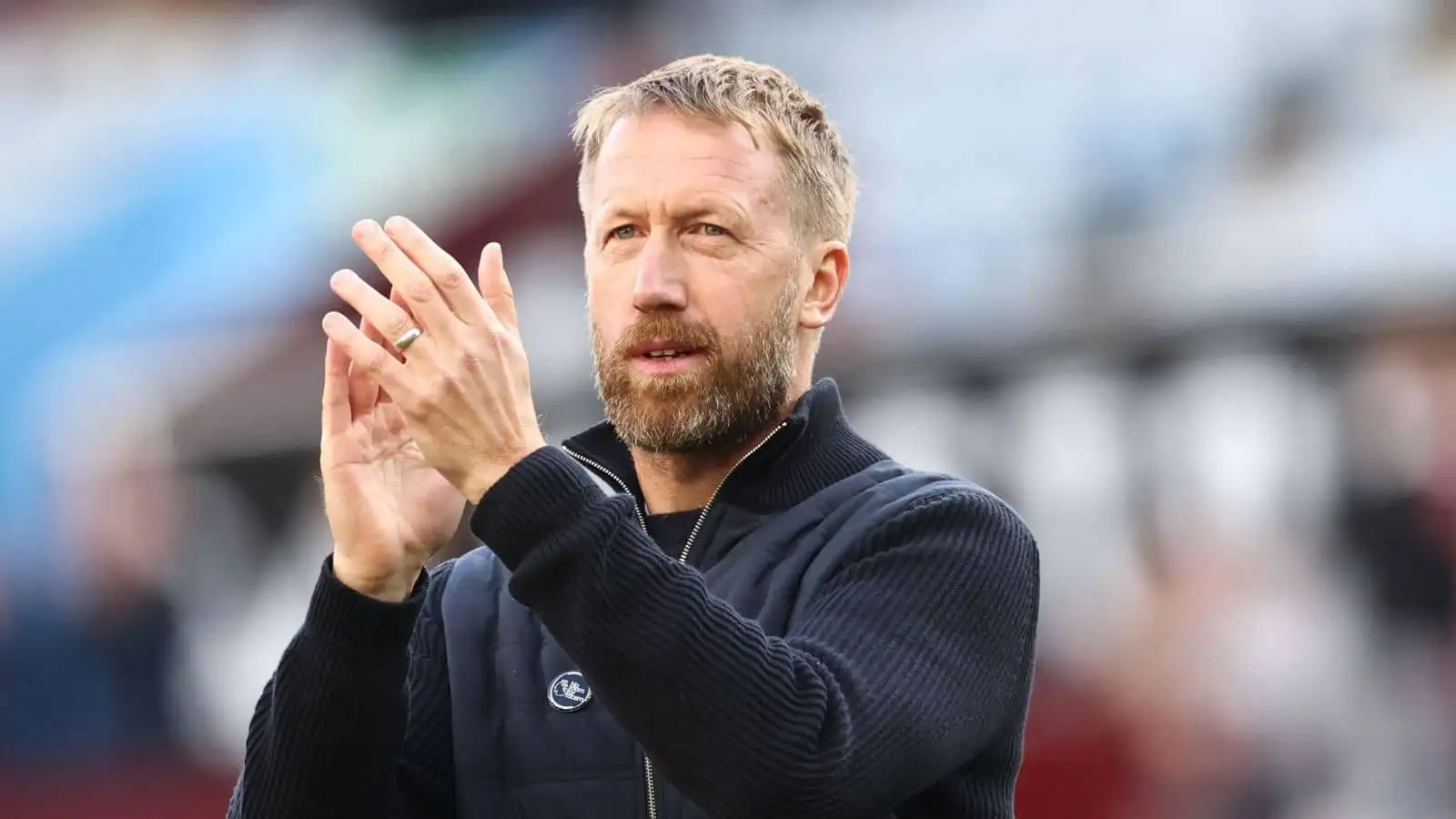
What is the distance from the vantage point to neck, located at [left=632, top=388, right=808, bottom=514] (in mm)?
2145

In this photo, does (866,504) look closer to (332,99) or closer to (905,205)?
(905,205)

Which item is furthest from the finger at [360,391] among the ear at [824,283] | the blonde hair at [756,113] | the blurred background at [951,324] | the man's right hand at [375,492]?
the blurred background at [951,324]

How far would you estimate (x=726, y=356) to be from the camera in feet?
6.75

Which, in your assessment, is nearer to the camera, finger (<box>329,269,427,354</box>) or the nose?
finger (<box>329,269,427,354</box>)

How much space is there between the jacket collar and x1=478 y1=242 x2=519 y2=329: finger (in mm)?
394

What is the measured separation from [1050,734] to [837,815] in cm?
299

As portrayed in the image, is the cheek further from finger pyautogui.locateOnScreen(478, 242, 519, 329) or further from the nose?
finger pyautogui.locateOnScreen(478, 242, 519, 329)

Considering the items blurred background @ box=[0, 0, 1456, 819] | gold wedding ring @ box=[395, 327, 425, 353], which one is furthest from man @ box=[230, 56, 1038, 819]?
blurred background @ box=[0, 0, 1456, 819]

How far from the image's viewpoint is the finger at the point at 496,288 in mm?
1747

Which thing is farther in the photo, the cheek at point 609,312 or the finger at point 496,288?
the cheek at point 609,312

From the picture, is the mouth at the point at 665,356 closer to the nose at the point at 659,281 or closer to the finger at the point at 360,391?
the nose at the point at 659,281

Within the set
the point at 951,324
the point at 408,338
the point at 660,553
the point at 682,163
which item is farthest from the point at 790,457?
the point at 951,324

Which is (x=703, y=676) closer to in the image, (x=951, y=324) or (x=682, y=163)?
(x=682, y=163)

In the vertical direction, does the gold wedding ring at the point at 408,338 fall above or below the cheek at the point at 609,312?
above
